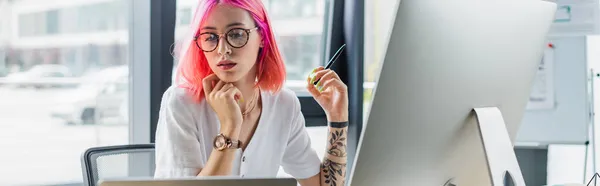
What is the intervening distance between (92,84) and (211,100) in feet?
3.51

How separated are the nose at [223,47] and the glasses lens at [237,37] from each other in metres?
0.02

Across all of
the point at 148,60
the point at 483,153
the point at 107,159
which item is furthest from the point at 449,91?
the point at 148,60

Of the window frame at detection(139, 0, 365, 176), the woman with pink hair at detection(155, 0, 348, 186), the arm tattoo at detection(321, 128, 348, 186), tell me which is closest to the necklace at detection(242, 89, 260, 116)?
the woman with pink hair at detection(155, 0, 348, 186)

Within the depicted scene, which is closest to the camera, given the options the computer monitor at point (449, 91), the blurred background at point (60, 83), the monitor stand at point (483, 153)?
the computer monitor at point (449, 91)

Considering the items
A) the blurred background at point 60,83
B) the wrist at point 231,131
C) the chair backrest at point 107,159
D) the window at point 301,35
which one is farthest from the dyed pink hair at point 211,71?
the window at point 301,35

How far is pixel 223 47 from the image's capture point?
1.64 m

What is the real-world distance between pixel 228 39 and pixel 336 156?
420 millimetres

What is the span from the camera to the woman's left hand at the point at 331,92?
5.80 feet

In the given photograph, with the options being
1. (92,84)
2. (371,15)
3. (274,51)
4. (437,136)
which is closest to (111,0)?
(92,84)

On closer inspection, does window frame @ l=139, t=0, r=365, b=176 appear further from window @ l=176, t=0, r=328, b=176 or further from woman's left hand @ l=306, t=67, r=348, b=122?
woman's left hand @ l=306, t=67, r=348, b=122

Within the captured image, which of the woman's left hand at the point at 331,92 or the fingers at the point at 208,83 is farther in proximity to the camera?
the woman's left hand at the point at 331,92

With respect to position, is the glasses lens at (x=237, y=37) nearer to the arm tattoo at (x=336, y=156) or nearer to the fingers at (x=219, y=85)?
the fingers at (x=219, y=85)

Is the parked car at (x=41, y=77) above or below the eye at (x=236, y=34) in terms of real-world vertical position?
below

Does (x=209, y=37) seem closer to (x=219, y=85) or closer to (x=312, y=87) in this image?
(x=219, y=85)
